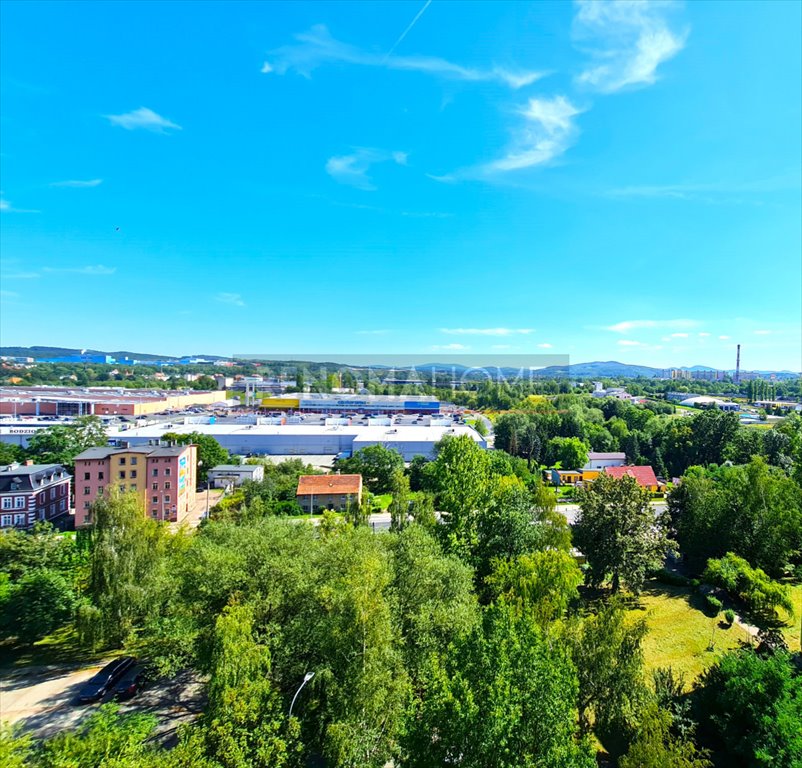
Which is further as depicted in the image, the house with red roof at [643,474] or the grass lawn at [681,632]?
the house with red roof at [643,474]

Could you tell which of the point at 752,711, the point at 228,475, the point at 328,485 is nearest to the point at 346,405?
the point at 228,475

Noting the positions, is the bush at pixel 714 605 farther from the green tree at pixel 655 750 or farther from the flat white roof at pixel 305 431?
the flat white roof at pixel 305 431

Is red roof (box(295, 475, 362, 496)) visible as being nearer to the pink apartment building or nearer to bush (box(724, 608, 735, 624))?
the pink apartment building

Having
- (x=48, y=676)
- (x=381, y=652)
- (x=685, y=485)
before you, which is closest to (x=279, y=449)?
(x=48, y=676)

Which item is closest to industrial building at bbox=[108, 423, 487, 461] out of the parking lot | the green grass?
the green grass

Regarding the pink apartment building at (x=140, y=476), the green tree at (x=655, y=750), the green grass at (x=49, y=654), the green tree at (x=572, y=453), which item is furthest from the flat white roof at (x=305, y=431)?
the green tree at (x=655, y=750)

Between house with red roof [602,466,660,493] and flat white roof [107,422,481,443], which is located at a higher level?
flat white roof [107,422,481,443]

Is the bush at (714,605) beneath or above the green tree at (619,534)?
beneath

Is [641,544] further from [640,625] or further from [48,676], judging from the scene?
[48,676]
